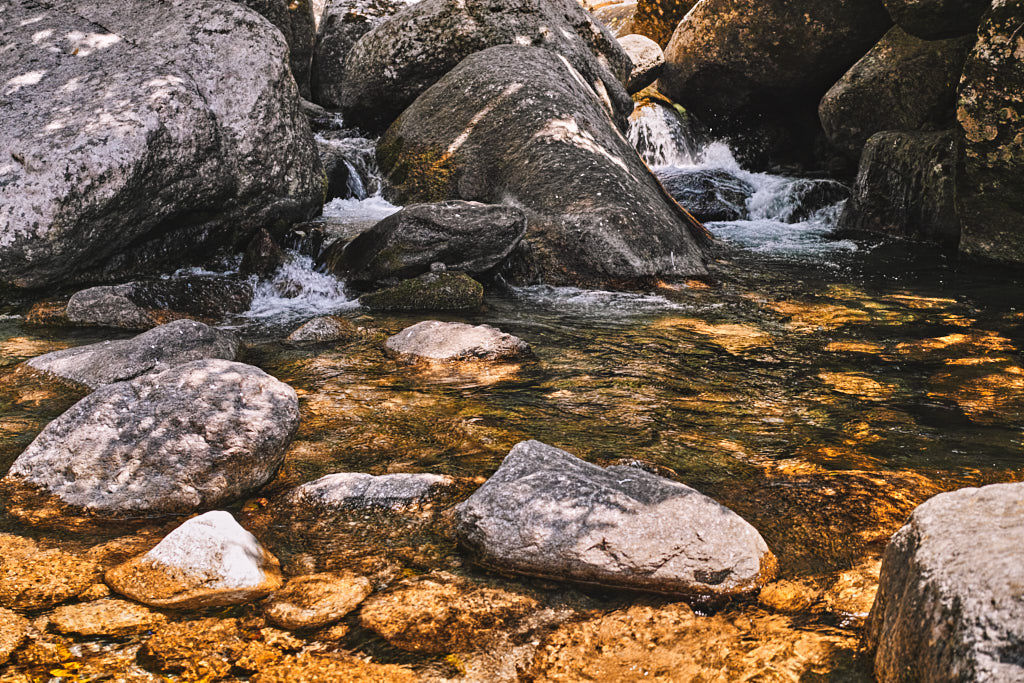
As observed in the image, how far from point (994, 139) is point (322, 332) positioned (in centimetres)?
662

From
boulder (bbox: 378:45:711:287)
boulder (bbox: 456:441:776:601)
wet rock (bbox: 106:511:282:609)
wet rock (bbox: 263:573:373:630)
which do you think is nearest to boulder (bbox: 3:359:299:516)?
wet rock (bbox: 106:511:282:609)

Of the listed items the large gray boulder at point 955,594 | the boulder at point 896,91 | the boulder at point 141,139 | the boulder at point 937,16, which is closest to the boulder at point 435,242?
the boulder at point 141,139

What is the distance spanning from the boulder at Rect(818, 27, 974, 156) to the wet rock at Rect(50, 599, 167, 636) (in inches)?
408

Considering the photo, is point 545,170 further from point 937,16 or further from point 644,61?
point 644,61

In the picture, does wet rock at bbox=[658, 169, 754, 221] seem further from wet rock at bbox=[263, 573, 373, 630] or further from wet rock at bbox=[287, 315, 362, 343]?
wet rock at bbox=[263, 573, 373, 630]

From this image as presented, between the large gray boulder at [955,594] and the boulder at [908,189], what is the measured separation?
26.2 feet

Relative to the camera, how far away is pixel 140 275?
6.79 m

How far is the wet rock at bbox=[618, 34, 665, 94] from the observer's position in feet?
48.8

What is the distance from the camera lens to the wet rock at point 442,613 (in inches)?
90.7

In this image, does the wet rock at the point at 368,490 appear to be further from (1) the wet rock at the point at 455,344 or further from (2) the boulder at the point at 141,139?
(2) the boulder at the point at 141,139

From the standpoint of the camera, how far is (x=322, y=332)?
560 centimetres

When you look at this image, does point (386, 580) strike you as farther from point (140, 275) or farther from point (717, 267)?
point (717, 267)

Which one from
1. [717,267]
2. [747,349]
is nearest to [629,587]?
[747,349]

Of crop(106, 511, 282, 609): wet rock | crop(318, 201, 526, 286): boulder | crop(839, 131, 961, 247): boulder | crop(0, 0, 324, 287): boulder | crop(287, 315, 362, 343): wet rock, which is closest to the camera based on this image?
crop(106, 511, 282, 609): wet rock
